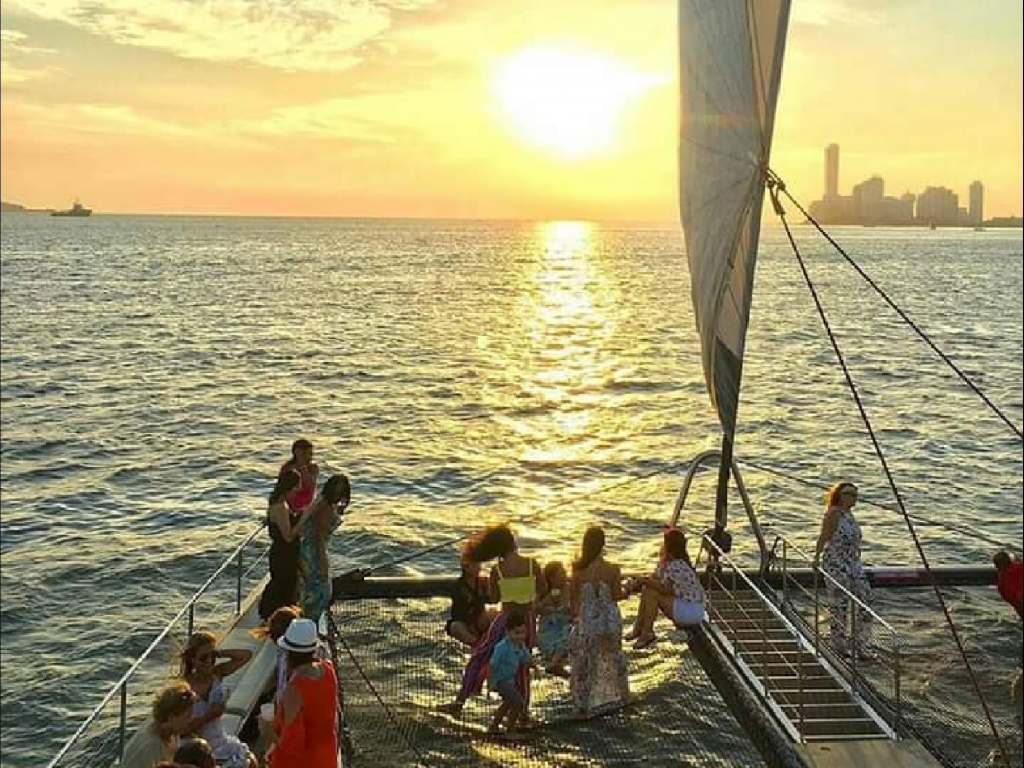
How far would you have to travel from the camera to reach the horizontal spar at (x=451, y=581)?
13.3m

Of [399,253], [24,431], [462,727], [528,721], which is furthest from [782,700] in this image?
[399,253]

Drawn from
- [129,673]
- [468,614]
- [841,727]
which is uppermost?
[129,673]

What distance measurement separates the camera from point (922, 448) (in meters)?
32.3

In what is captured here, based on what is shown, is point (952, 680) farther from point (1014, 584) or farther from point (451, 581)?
point (1014, 584)

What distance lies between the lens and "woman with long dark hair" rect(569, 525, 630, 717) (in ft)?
32.1

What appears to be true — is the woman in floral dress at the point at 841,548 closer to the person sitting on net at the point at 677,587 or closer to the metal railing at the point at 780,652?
the metal railing at the point at 780,652

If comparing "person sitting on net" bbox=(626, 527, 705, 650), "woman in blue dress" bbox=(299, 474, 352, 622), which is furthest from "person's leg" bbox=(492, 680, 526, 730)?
"woman in blue dress" bbox=(299, 474, 352, 622)

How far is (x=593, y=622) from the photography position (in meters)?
9.78

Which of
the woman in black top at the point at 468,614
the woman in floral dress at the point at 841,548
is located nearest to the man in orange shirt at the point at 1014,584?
the woman in floral dress at the point at 841,548

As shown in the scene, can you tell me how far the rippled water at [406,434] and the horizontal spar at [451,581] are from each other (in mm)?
774

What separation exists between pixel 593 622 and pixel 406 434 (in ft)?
79.7

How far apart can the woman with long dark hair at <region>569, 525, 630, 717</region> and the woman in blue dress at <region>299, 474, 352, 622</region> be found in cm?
233

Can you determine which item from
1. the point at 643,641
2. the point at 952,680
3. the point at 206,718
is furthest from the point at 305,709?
the point at 952,680

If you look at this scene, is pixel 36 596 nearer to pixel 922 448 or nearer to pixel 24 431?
pixel 24 431
